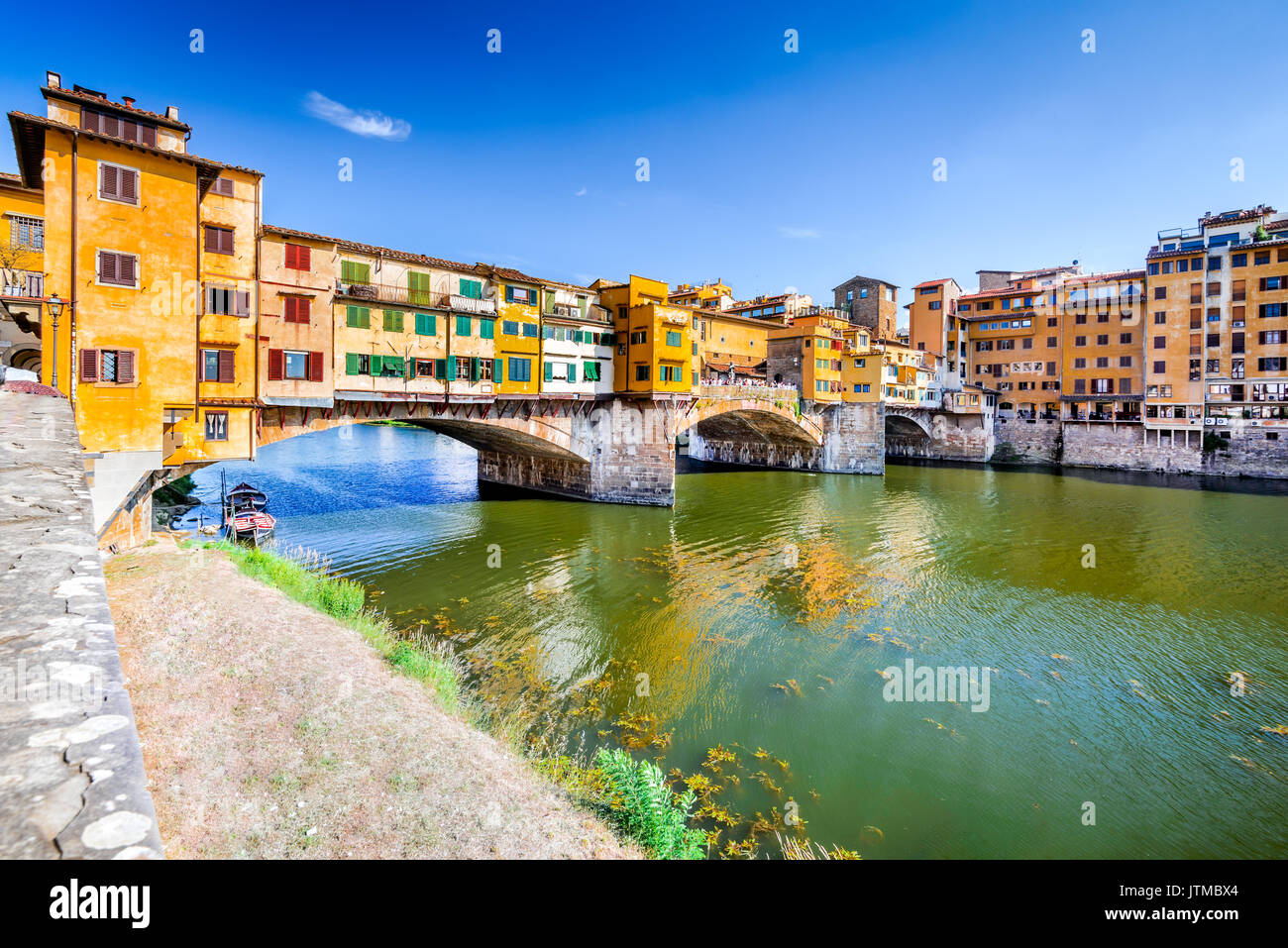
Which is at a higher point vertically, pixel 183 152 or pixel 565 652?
pixel 183 152

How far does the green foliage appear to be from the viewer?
339 inches

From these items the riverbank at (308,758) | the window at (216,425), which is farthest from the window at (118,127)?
the riverbank at (308,758)

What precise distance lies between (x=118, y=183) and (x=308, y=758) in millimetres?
21485

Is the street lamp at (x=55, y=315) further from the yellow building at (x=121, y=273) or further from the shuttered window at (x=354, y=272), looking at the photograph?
the shuttered window at (x=354, y=272)

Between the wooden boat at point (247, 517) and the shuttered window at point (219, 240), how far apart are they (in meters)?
11.2

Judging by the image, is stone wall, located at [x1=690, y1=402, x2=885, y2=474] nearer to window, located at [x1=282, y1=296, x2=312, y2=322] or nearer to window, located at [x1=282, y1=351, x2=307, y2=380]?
window, located at [x1=282, y1=351, x2=307, y2=380]

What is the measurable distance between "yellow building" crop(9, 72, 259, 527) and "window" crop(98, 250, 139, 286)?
3 cm

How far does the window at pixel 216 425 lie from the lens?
23188mm

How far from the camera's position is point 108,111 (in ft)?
64.5

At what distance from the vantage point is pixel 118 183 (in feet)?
64.7

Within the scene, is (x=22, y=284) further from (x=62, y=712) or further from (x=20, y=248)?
(x=62, y=712)
